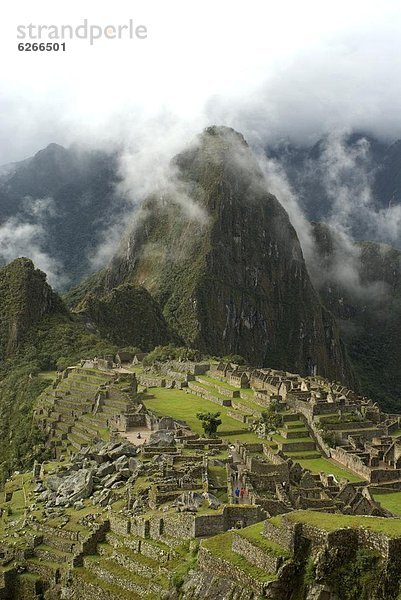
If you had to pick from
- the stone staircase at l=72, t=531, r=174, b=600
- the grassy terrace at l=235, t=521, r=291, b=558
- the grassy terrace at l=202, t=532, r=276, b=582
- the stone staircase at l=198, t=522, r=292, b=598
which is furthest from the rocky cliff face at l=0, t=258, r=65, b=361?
the grassy terrace at l=235, t=521, r=291, b=558

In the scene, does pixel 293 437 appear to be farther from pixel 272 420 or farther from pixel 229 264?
pixel 229 264

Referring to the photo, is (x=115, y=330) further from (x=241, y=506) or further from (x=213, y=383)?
(x=241, y=506)

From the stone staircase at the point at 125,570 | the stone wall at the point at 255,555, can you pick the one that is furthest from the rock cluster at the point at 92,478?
the stone wall at the point at 255,555

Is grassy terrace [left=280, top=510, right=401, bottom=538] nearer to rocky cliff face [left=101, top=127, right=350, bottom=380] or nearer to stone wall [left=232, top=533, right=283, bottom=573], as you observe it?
stone wall [left=232, top=533, right=283, bottom=573]

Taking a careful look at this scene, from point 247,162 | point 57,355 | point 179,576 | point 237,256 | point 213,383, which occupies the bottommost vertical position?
point 179,576

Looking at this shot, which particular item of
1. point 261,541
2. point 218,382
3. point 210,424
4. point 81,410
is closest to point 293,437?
point 210,424

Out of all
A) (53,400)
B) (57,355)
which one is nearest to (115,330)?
(57,355)

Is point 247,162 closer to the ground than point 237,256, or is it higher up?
higher up
